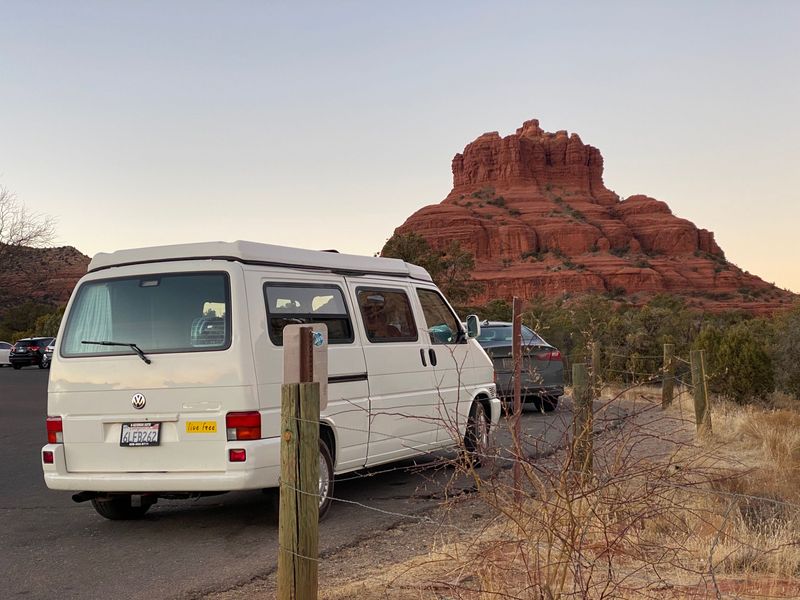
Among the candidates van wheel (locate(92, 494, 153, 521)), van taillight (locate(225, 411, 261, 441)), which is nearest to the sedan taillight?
van wheel (locate(92, 494, 153, 521))

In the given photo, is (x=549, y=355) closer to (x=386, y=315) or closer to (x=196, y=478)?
(x=386, y=315)

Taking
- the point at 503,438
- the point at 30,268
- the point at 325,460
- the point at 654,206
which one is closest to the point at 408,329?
the point at 325,460

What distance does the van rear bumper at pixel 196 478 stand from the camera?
6695 mm

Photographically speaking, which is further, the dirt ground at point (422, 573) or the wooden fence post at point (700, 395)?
the wooden fence post at point (700, 395)

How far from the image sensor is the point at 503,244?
417ft

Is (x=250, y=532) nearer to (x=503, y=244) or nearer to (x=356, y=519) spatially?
(x=356, y=519)

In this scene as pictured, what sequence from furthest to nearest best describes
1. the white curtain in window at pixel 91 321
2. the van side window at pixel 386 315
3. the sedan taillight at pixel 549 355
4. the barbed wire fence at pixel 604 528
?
the sedan taillight at pixel 549 355, the van side window at pixel 386 315, the white curtain in window at pixel 91 321, the barbed wire fence at pixel 604 528

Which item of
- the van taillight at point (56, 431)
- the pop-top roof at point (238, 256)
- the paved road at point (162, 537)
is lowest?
the paved road at point (162, 537)

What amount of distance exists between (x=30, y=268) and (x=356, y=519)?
51.5 m

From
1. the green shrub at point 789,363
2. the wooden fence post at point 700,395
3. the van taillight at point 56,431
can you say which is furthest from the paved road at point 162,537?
the green shrub at point 789,363

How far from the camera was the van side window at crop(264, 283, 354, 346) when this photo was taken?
23.9 feet

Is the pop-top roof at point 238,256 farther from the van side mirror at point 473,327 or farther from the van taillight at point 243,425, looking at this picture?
the van side mirror at point 473,327

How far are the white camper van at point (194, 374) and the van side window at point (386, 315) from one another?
0.47 ft

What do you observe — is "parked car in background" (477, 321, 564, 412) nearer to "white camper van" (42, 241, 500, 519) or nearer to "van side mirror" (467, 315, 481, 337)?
"van side mirror" (467, 315, 481, 337)
